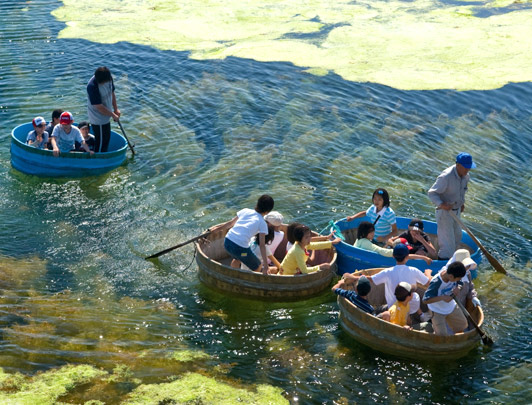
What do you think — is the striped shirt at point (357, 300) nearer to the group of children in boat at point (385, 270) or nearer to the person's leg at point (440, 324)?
the group of children in boat at point (385, 270)

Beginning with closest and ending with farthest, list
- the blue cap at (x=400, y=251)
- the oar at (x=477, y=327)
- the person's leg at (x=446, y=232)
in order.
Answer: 1. the oar at (x=477, y=327)
2. the blue cap at (x=400, y=251)
3. the person's leg at (x=446, y=232)

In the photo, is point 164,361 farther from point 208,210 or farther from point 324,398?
point 208,210

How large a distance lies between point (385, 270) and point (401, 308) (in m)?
0.62

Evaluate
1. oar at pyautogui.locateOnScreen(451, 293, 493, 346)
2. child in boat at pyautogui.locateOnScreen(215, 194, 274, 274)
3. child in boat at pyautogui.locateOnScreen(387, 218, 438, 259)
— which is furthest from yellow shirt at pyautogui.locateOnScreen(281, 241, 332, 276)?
oar at pyautogui.locateOnScreen(451, 293, 493, 346)

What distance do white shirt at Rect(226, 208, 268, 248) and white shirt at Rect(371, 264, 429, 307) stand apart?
1849mm

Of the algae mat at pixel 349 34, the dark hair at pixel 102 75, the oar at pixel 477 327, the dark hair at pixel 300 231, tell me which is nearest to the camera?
the oar at pixel 477 327

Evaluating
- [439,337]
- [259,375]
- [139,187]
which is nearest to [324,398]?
[259,375]

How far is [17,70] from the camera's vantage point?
19.1 m

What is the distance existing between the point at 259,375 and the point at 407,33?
16273 mm

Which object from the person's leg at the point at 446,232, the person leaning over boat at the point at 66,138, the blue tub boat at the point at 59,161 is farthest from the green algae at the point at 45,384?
the person leaning over boat at the point at 66,138

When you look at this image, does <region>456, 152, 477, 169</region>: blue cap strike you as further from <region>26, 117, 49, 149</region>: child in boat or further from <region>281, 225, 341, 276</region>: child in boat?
<region>26, 117, 49, 149</region>: child in boat

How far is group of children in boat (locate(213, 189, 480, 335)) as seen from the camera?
867 cm

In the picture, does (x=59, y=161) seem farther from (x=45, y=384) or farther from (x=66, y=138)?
(x=45, y=384)

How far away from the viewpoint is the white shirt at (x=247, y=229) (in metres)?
9.75
